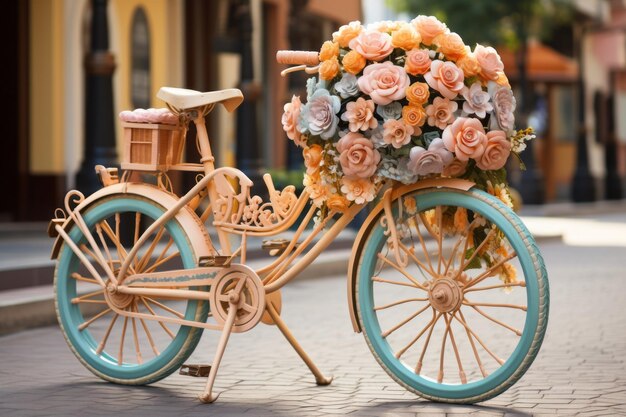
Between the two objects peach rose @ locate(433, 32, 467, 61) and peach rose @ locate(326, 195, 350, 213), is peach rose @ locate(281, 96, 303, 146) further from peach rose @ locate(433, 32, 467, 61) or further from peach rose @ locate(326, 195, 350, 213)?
peach rose @ locate(433, 32, 467, 61)

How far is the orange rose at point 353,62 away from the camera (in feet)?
18.3

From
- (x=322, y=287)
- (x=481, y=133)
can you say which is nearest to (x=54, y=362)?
(x=481, y=133)

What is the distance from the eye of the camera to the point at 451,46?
553cm

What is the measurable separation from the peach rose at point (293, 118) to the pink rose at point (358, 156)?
0.84ft

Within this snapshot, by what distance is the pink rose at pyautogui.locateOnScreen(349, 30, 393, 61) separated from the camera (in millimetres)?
5555

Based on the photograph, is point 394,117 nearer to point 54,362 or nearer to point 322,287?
point 54,362

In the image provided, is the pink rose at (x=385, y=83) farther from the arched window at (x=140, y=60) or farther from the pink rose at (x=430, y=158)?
the arched window at (x=140, y=60)

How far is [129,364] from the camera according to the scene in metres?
6.17

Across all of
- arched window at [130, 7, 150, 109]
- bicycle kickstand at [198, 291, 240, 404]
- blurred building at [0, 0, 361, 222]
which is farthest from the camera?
arched window at [130, 7, 150, 109]

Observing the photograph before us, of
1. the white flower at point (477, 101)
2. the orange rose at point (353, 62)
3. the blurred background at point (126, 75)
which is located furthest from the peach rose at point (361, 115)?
the blurred background at point (126, 75)

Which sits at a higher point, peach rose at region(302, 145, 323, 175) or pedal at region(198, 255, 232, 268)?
peach rose at region(302, 145, 323, 175)

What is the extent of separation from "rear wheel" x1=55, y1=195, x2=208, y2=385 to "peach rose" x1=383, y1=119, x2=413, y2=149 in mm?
1038

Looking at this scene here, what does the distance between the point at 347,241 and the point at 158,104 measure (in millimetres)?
6300

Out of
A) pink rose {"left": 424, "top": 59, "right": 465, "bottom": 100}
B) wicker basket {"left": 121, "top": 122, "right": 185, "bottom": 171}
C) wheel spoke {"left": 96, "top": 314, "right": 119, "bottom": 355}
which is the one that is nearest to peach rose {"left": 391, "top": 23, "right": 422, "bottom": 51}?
pink rose {"left": 424, "top": 59, "right": 465, "bottom": 100}
